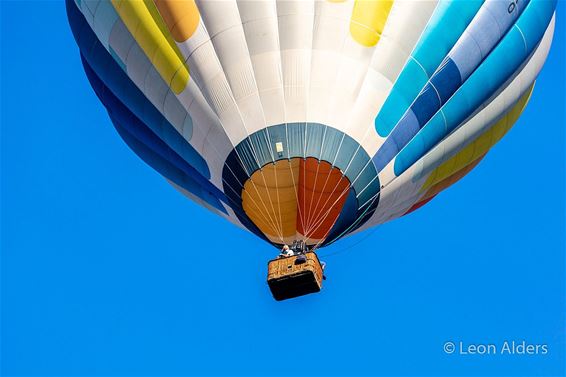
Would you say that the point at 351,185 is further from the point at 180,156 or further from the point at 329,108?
the point at 180,156

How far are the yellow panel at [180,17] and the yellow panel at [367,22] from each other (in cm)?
225

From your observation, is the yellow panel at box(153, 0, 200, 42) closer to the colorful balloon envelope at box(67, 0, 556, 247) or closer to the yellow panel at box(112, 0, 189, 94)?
the colorful balloon envelope at box(67, 0, 556, 247)

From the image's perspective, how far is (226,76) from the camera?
21391 mm

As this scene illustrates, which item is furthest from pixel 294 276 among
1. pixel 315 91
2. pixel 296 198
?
pixel 315 91

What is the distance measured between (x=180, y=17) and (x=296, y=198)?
3.09 meters

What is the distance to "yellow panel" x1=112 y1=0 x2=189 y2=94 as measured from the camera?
21781 mm

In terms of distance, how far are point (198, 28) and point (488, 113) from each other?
4.65 m

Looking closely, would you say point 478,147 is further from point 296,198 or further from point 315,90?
point 315,90

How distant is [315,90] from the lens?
21.2 m

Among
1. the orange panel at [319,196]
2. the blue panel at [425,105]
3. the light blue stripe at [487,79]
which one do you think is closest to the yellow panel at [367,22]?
the blue panel at [425,105]

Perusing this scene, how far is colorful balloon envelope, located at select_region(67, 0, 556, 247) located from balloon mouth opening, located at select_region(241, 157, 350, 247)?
2 centimetres

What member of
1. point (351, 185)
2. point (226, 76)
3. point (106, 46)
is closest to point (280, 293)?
point (351, 185)

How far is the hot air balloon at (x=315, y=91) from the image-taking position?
69.6ft

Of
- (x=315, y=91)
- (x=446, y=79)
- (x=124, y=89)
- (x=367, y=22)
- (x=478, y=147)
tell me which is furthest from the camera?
(x=478, y=147)
